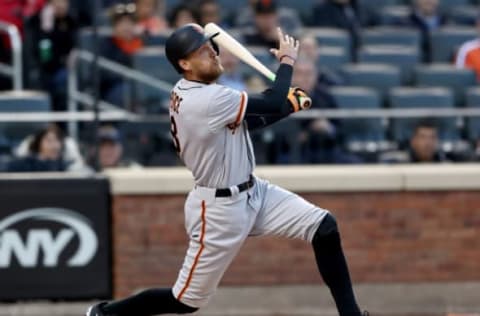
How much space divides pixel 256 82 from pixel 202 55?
15.3 feet

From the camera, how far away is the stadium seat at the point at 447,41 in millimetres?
13539

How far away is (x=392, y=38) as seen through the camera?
13.6 meters

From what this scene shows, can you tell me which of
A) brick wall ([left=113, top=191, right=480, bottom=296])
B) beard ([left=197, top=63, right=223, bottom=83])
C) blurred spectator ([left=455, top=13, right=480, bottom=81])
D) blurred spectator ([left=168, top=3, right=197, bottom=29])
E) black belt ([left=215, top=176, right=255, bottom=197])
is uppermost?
beard ([left=197, top=63, right=223, bottom=83])

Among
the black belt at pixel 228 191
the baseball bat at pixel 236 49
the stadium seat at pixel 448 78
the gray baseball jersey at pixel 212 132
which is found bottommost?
the stadium seat at pixel 448 78

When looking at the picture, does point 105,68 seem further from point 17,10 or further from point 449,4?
point 449,4

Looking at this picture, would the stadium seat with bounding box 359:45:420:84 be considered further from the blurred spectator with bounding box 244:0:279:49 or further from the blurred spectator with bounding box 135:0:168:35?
the blurred spectator with bounding box 135:0:168:35

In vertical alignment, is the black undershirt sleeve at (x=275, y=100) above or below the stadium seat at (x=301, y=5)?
above

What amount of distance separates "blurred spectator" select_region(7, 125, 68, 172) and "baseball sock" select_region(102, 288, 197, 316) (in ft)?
10.1

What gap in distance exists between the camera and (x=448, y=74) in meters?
12.7

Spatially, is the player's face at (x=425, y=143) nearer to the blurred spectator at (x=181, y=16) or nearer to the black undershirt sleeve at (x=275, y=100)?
the blurred spectator at (x=181, y=16)

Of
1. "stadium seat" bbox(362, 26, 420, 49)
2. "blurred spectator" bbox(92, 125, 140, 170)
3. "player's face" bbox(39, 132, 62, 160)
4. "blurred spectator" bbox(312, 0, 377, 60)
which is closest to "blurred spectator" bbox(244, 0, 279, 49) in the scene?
"blurred spectator" bbox(312, 0, 377, 60)

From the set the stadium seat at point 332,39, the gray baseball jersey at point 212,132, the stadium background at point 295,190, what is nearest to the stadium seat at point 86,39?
the stadium background at point 295,190

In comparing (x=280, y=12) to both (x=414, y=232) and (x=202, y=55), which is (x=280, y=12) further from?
(x=202, y=55)

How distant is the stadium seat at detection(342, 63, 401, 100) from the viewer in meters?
12.5
